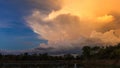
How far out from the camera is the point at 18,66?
63.4m

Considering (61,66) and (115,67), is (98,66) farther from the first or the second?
(61,66)

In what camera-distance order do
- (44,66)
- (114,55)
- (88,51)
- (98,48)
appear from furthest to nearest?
1. (98,48)
2. (88,51)
3. (114,55)
4. (44,66)

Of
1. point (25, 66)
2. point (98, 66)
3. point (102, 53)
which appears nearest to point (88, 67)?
point (98, 66)

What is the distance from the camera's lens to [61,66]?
209ft

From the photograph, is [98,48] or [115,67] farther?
[98,48]

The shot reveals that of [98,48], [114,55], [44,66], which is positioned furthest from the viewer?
[98,48]

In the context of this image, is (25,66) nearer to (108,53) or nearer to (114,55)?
(114,55)

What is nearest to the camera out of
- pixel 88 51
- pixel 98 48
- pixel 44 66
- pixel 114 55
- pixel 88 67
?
pixel 88 67

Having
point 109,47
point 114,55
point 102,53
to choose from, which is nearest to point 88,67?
point 114,55

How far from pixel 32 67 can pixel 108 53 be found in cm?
2860

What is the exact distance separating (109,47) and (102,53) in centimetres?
658

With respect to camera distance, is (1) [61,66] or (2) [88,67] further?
(1) [61,66]

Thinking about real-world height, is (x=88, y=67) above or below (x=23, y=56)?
below

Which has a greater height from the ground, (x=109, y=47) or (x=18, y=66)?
(x=109, y=47)
